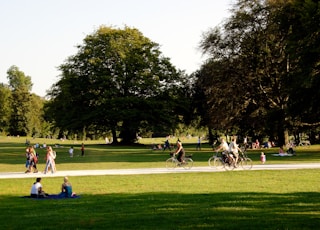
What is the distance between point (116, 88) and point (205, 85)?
19.8m

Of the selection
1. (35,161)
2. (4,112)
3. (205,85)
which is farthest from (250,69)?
(4,112)

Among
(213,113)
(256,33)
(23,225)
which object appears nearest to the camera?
(23,225)

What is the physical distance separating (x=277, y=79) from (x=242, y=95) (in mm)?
3982

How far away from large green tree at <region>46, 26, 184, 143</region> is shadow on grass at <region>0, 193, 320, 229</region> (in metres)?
54.4

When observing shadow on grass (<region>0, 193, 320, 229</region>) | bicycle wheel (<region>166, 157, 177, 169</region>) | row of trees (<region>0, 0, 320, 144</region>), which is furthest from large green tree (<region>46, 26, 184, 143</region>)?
shadow on grass (<region>0, 193, 320, 229</region>)

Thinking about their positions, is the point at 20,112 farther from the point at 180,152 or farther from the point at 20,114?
the point at 180,152

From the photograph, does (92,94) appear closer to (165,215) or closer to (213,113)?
(213,113)

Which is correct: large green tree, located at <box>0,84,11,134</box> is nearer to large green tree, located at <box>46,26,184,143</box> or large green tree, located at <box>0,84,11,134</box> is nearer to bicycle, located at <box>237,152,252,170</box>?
large green tree, located at <box>46,26,184,143</box>

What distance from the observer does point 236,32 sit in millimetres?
53344

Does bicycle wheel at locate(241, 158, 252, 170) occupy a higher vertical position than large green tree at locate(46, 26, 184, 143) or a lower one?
lower

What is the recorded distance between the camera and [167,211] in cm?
1355

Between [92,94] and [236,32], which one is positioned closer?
[236,32]

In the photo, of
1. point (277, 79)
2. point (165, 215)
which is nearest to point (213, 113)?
point (277, 79)

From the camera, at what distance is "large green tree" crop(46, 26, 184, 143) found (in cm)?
7219
